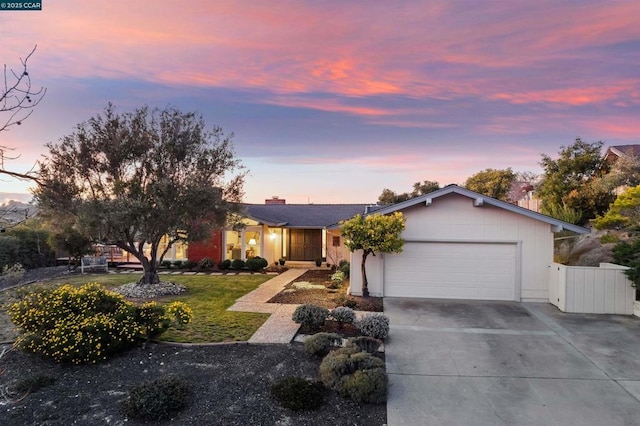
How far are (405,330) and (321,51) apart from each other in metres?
8.06

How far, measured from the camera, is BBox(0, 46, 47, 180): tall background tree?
199 cm

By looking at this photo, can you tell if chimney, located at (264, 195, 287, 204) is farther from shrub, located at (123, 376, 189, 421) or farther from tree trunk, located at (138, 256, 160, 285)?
shrub, located at (123, 376, 189, 421)

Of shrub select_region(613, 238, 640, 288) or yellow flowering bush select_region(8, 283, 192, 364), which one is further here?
shrub select_region(613, 238, 640, 288)

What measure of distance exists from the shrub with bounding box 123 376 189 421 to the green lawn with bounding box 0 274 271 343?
2.35m

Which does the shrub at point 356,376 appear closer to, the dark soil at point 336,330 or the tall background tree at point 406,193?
the dark soil at point 336,330

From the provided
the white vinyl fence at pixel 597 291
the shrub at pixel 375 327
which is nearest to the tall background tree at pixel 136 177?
the shrub at pixel 375 327

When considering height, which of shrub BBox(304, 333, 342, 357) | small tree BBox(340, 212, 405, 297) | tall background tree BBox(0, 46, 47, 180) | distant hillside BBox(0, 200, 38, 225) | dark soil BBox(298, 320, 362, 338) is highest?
tall background tree BBox(0, 46, 47, 180)

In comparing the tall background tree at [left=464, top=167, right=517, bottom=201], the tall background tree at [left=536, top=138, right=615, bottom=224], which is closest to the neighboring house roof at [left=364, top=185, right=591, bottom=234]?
the tall background tree at [left=536, top=138, right=615, bottom=224]

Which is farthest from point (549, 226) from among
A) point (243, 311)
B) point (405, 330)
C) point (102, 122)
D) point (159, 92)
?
point (102, 122)

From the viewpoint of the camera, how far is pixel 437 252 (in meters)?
12.2

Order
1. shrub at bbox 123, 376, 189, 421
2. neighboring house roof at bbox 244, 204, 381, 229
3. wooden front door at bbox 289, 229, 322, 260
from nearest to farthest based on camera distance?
shrub at bbox 123, 376, 189, 421, neighboring house roof at bbox 244, 204, 381, 229, wooden front door at bbox 289, 229, 322, 260

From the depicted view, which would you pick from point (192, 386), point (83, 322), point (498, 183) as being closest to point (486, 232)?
point (192, 386)

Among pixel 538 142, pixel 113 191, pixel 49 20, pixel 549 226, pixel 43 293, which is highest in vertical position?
pixel 538 142

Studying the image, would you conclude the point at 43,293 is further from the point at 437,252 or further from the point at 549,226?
the point at 549,226
